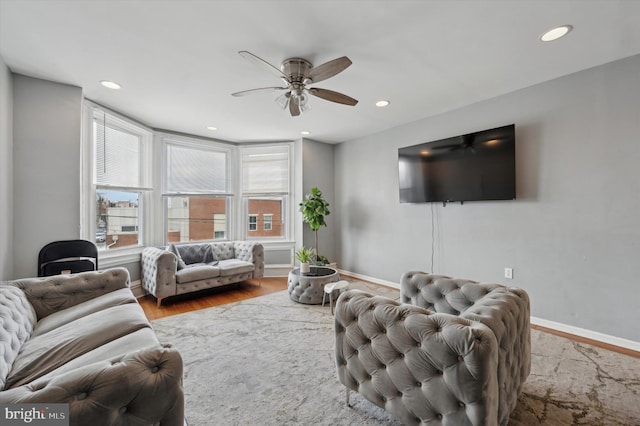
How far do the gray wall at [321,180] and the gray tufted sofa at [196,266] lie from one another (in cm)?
118

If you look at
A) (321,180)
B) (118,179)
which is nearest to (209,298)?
(118,179)

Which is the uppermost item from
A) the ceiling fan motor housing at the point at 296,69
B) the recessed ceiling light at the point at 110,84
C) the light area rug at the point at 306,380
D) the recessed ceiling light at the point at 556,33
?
the recessed ceiling light at the point at 110,84

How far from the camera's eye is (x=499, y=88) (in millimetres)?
3115

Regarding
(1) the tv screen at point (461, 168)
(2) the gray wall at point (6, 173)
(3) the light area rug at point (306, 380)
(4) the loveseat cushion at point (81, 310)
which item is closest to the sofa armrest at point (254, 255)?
(3) the light area rug at point (306, 380)

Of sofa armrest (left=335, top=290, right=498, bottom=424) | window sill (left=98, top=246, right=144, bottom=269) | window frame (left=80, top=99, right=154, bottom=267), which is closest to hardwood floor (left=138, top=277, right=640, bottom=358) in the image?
window sill (left=98, top=246, right=144, bottom=269)

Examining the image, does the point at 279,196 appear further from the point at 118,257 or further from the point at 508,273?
the point at 508,273

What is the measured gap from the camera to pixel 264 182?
5.39 meters

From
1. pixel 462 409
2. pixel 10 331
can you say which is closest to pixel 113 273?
pixel 10 331

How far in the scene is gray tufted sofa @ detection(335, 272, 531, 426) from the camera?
3.79 feet

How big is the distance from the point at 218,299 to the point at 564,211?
441cm

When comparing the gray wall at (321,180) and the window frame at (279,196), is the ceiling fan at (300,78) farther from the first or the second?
the window frame at (279,196)

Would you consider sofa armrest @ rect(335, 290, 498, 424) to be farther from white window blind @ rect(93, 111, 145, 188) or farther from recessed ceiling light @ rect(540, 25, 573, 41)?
white window blind @ rect(93, 111, 145, 188)

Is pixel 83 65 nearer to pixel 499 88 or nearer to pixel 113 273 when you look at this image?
pixel 113 273

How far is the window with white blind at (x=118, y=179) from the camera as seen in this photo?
11.9 ft
